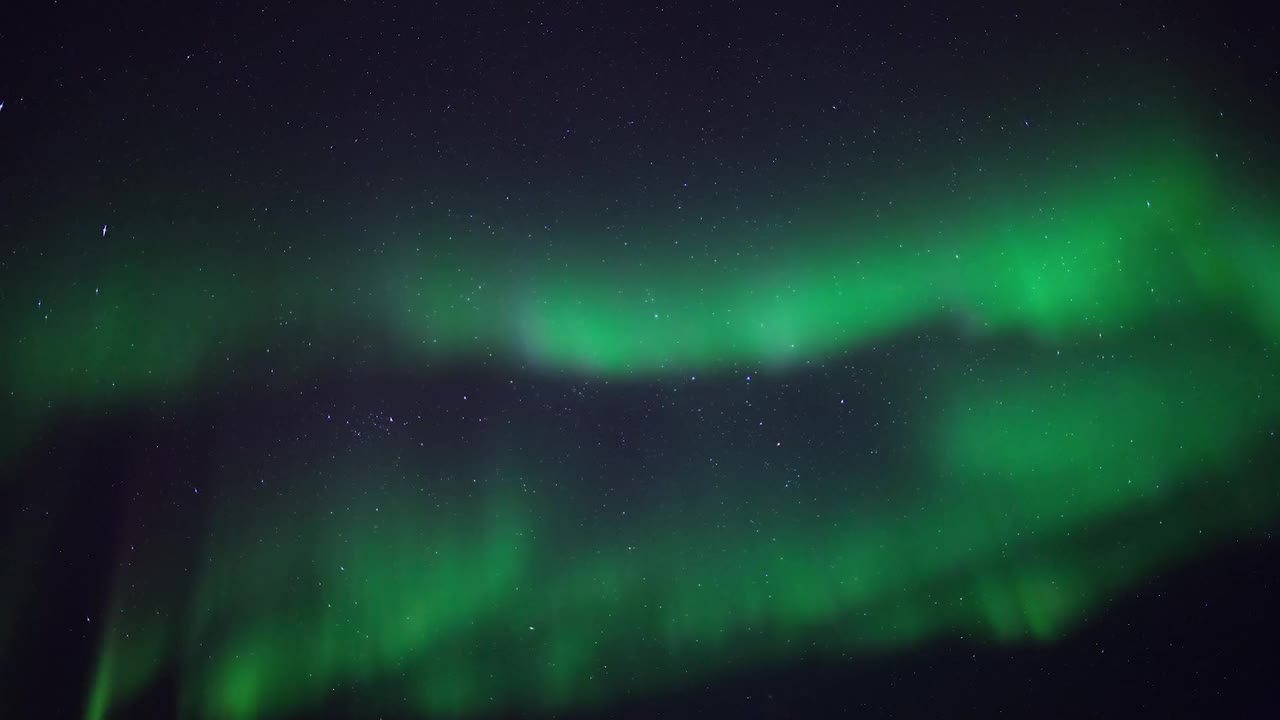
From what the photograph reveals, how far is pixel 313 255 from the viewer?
8.59 feet

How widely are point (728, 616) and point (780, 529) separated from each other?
24cm

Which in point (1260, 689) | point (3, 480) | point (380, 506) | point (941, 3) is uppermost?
point (941, 3)

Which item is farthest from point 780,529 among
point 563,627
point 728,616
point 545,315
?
point 545,315

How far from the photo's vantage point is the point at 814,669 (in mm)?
2555

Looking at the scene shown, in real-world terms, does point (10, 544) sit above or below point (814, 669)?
above

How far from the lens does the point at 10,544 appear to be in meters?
2.59

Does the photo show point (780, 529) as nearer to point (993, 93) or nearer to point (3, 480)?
point (993, 93)

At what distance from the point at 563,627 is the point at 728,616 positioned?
0.39m

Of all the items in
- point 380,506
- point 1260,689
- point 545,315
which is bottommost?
point 1260,689

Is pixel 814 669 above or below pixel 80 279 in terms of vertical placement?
below

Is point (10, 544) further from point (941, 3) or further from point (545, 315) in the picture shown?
point (941, 3)

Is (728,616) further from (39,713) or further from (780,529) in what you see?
(39,713)

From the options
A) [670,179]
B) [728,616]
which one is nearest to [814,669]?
[728,616]

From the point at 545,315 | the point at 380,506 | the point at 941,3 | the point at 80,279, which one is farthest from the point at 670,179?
the point at 80,279
